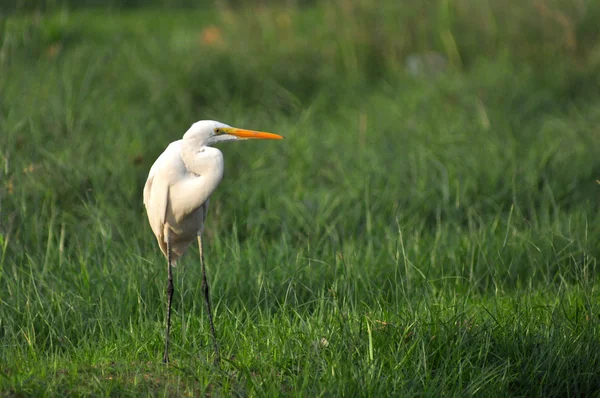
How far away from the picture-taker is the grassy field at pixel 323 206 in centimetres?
293

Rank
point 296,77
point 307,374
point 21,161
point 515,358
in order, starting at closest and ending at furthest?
point 307,374, point 515,358, point 21,161, point 296,77

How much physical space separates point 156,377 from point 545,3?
5705 millimetres

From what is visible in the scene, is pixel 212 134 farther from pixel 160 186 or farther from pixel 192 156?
pixel 160 186

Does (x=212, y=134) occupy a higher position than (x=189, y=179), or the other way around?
(x=212, y=134)

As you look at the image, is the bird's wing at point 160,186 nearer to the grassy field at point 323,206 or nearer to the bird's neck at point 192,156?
the bird's neck at point 192,156

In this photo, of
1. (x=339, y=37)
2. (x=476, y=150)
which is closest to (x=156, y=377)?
(x=476, y=150)

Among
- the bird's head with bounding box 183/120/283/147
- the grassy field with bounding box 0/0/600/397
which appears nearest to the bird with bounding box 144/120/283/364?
the bird's head with bounding box 183/120/283/147

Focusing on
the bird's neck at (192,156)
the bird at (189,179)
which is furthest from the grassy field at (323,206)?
the bird's neck at (192,156)

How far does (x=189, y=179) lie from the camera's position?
9.71 ft

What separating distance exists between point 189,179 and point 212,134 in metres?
0.18

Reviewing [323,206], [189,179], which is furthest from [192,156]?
[323,206]

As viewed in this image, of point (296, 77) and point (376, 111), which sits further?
point (296, 77)

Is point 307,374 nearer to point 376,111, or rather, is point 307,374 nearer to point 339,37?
point 376,111

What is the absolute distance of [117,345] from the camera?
121 inches
